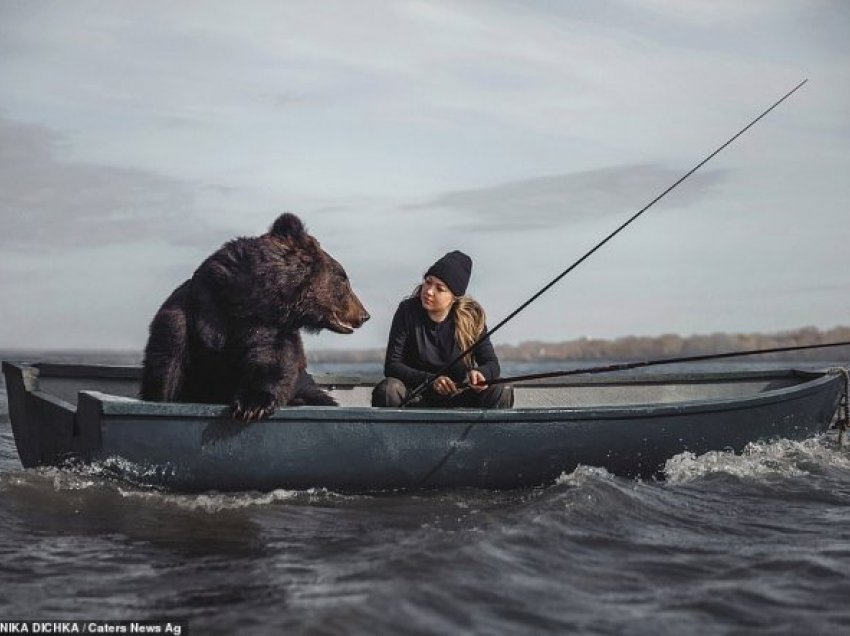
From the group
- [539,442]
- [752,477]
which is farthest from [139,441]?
[752,477]

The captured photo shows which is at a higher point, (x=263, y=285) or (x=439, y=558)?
(x=263, y=285)

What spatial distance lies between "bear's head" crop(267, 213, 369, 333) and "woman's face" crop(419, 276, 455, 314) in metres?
0.81

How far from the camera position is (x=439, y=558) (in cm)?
462

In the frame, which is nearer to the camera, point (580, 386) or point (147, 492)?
point (147, 492)

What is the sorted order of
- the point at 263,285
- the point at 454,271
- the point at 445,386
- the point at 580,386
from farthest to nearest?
1. the point at 580,386
2. the point at 454,271
3. the point at 445,386
4. the point at 263,285

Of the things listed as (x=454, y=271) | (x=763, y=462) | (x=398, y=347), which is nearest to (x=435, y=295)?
(x=454, y=271)

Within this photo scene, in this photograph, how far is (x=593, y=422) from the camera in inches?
253

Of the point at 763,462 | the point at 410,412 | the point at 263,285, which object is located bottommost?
the point at 763,462

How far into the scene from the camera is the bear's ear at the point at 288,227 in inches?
222

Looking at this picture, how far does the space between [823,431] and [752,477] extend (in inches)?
75.5

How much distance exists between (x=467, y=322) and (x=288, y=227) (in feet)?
5.53

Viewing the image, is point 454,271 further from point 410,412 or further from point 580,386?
point 580,386

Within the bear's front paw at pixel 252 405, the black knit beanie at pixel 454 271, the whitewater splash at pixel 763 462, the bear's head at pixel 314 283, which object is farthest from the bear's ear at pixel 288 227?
the whitewater splash at pixel 763 462

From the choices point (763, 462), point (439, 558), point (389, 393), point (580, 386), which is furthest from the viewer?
point (580, 386)
